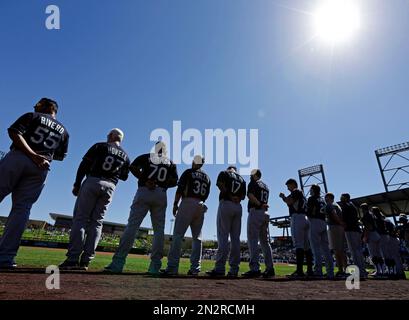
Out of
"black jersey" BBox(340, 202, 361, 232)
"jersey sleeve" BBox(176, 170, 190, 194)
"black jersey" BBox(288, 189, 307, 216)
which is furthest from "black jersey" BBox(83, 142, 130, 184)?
"black jersey" BBox(340, 202, 361, 232)

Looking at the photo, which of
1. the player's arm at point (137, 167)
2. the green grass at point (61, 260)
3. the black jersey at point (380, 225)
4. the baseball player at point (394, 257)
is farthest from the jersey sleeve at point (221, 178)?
the baseball player at point (394, 257)

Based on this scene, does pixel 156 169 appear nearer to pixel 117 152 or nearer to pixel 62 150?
pixel 117 152

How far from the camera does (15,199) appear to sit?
361 cm

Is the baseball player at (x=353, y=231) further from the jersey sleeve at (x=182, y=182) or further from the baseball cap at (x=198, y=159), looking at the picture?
the jersey sleeve at (x=182, y=182)

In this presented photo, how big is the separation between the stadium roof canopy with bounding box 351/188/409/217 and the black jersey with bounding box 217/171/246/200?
34.2 m

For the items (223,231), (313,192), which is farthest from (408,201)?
(223,231)

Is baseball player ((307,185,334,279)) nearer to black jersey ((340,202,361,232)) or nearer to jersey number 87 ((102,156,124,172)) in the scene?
black jersey ((340,202,361,232))

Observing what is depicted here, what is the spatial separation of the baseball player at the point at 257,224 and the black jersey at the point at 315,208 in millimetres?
1145

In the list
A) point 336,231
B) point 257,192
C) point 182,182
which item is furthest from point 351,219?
point 182,182

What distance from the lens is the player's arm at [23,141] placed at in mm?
3537

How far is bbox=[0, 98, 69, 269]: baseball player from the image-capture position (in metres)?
3.47
